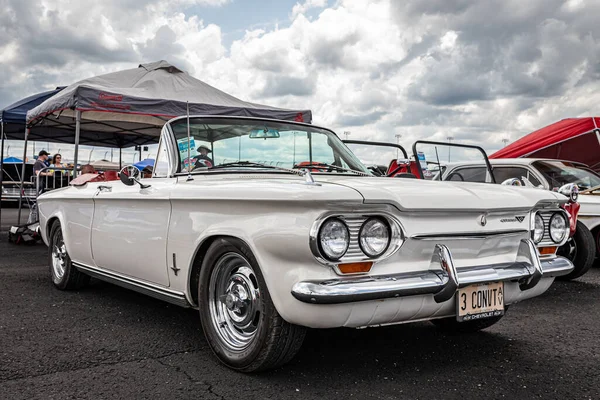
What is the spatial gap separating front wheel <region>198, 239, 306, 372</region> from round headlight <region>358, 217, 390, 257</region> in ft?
1.72

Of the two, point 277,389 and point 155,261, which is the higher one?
point 155,261

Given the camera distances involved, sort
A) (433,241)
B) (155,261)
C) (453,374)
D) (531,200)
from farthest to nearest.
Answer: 1. (155,261)
2. (531,200)
3. (453,374)
4. (433,241)

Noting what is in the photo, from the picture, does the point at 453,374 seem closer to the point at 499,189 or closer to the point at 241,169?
the point at 499,189

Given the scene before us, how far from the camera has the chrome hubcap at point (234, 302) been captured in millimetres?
2912

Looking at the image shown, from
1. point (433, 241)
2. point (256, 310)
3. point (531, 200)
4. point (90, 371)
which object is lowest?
point (90, 371)

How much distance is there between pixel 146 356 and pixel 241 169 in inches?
52.1

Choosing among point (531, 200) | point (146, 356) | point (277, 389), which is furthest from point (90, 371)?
point (531, 200)

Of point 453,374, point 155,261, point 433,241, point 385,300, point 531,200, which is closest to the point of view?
point 385,300

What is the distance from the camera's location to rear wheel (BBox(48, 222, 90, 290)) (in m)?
5.14

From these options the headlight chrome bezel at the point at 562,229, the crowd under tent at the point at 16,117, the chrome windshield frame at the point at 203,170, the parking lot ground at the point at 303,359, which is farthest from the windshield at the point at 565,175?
the crowd under tent at the point at 16,117

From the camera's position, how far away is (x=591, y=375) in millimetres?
2994

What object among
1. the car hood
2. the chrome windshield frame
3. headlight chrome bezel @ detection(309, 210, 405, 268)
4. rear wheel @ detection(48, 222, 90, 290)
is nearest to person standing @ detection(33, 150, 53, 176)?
rear wheel @ detection(48, 222, 90, 290)

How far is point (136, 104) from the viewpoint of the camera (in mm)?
8922

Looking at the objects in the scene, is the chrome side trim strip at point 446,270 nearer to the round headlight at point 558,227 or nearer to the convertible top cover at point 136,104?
the round headlight at point 558,227
